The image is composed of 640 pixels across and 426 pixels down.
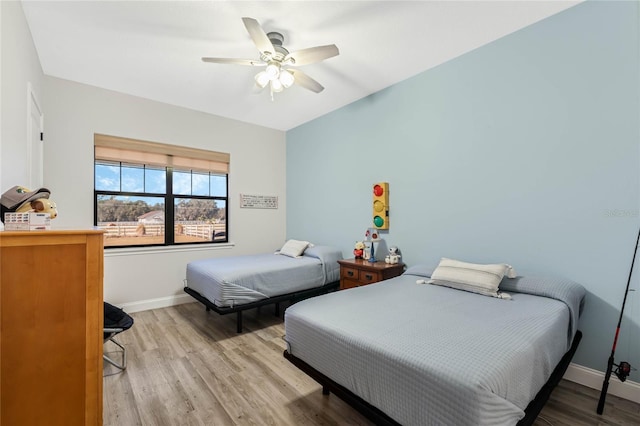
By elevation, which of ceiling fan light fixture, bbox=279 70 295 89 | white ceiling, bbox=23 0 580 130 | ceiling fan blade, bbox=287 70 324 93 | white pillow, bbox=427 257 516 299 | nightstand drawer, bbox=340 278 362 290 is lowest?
nightstand drawer, bbox=340 278 362 290

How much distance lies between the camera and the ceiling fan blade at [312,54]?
2213 millimetres

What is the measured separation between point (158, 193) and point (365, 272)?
10.00 ft

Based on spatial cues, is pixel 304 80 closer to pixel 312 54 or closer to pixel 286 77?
pixel 286 77

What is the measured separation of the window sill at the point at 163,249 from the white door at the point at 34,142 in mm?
1050

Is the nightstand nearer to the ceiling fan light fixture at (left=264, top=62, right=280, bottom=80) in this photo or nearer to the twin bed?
the twin bed

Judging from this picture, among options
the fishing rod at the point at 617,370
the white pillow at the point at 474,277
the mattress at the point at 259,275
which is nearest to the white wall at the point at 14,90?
the mattress at the point at 259,275

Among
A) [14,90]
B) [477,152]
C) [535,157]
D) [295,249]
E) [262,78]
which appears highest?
[262,78]

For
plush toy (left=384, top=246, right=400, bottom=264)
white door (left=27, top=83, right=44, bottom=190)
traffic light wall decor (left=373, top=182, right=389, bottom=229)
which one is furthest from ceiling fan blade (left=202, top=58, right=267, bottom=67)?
plush toy (left=384, top=246, right=400, bottom=264)

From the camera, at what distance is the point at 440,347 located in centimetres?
137

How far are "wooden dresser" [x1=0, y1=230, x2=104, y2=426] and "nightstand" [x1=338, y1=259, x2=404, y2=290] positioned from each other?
7.99 feet

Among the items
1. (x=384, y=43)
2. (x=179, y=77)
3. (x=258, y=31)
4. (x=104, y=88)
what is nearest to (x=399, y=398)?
(x=258, y=31)

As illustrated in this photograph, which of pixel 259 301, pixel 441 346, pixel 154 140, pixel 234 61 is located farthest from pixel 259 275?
pixel 154 140

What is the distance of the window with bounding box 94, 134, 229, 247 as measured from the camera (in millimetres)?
3695

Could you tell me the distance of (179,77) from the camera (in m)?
3.29
